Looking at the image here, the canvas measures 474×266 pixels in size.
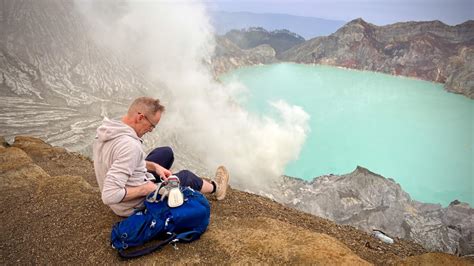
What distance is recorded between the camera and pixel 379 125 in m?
95.7

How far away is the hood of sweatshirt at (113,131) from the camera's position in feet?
16.0

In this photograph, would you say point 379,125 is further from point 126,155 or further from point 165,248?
point 126,155

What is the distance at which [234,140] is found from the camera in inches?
3356

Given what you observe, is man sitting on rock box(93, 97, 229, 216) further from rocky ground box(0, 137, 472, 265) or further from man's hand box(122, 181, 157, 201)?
rocky ground box(0, 137, 472, 265)

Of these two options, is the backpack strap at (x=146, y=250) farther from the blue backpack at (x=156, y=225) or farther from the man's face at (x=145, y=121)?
the man's face at (x=145, y=121)

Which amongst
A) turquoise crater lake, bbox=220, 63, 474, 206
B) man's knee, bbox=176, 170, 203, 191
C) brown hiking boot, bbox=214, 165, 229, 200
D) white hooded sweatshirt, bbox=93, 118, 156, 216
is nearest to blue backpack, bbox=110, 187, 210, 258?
white hooded sweatshirt, bbox=93, 118, 156, 216

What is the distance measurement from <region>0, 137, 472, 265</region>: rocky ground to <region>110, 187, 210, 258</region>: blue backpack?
0.18 metres

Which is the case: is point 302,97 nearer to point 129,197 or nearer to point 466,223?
point 466,223

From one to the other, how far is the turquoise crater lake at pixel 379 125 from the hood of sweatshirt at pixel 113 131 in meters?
59.8

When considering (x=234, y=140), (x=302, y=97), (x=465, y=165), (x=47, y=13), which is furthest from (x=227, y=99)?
(x=465, y=165)

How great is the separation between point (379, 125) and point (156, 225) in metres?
98.5

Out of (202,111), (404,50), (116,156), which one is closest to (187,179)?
(116,156)

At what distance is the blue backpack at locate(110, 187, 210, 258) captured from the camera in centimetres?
518

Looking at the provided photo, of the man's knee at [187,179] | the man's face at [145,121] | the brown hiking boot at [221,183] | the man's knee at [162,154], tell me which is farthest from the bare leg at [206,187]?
the man's face at [145,121]
